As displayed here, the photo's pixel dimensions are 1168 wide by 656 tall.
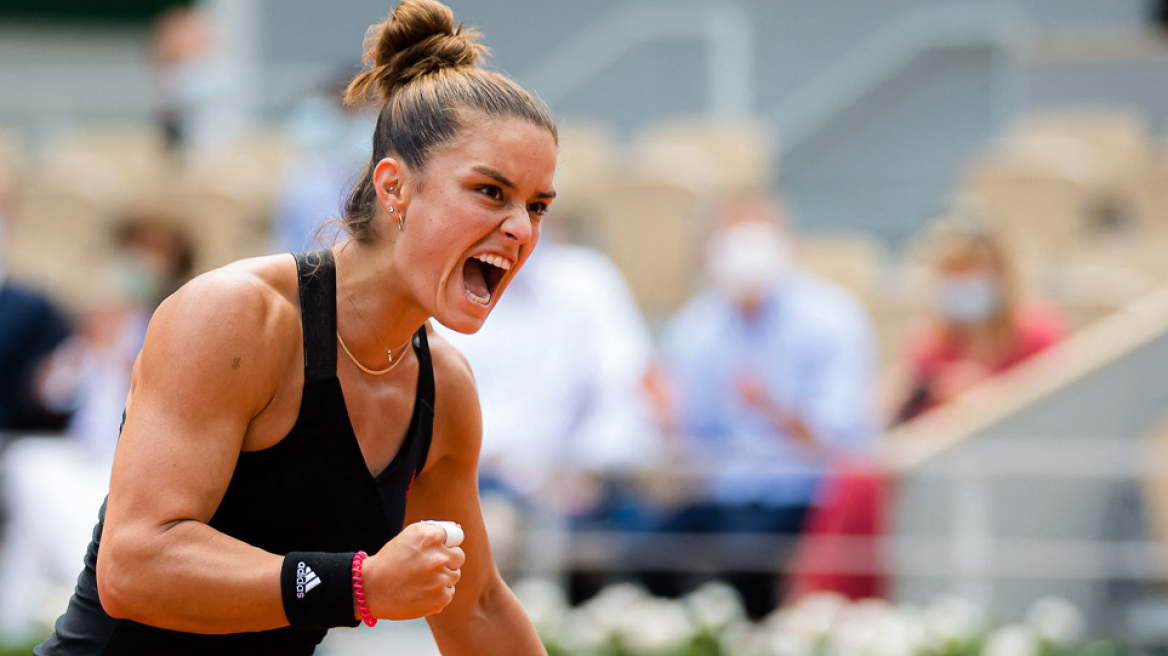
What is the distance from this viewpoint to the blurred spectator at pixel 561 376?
19.0 ft

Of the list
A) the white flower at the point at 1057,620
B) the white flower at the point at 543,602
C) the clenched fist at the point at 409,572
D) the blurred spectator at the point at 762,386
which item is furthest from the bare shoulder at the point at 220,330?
the blurred spectator at the point at 762,386

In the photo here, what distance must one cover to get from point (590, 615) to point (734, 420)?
A: 126cm

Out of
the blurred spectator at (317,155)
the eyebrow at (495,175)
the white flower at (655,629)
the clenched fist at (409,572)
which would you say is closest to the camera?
the clenched fist at (409,572)

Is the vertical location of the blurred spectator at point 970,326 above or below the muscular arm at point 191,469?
above

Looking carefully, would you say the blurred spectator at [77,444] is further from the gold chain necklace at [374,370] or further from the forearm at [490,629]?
the gold chain necklace at [374,370]

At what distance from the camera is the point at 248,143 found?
33.1 feet

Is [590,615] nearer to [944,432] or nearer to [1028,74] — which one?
[944,432]

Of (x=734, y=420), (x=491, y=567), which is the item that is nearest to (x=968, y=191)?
(x=734, y=420)

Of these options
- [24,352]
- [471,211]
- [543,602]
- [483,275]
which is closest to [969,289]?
[543,602]

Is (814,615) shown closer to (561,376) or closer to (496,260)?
(561,376)

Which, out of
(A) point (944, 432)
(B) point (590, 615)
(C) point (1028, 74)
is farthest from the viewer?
(C) point (1028, 74)

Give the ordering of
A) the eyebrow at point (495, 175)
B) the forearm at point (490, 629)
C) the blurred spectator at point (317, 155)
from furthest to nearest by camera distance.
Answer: the blurred spectator at point (317, 155)
the forearm at point (490, 629)
the eyebrow at point (495, 175)

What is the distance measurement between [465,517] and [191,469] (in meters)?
0.62

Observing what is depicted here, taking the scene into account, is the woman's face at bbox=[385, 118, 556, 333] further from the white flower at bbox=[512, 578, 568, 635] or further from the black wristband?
the white flower at bbox=[512, 578, 568, 635]
